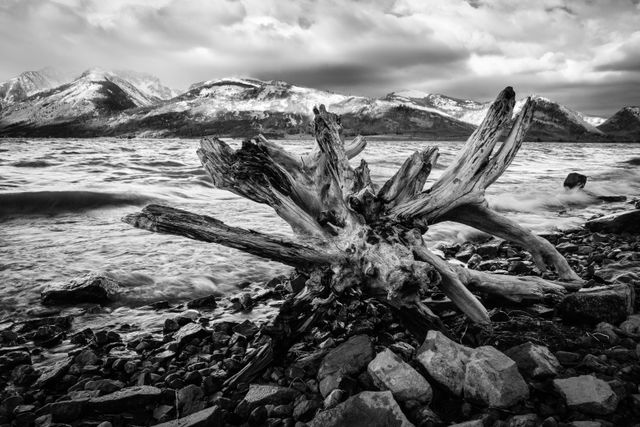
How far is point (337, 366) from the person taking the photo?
257 cm

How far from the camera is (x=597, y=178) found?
54.7 ft

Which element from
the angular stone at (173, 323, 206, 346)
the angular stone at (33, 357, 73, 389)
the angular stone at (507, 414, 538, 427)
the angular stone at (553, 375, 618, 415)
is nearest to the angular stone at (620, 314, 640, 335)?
the angular stone at (553, 375, 618, 415)

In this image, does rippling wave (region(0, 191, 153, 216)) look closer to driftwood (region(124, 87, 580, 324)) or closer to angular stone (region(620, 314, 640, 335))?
driftwood (region(124, 87, 580, 324))

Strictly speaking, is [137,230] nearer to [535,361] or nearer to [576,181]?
[535,361]

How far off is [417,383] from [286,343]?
1.05 meters

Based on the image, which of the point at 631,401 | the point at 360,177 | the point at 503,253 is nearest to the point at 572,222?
the point at 503,253

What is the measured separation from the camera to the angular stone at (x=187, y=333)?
333 cm

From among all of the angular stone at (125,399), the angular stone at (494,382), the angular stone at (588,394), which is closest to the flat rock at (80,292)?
the angular stone at (125,399)

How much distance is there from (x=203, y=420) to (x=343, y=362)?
3.05 feet

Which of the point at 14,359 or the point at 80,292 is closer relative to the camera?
the point at 14,359

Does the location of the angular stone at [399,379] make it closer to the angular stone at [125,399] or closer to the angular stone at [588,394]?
the angular stone at [588,394]

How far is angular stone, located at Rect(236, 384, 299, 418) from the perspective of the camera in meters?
2.35

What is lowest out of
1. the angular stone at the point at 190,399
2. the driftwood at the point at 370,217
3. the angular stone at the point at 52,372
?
the angular stone at the point at 52,372

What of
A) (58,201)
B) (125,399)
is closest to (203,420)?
(125,399)
